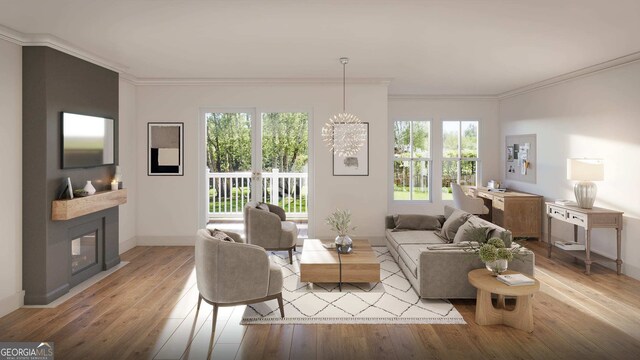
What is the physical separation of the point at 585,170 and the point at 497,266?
2.65 metres

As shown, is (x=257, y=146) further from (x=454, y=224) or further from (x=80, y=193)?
(x=454, y=224)

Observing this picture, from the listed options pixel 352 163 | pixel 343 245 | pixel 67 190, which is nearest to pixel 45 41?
pixel 67 190

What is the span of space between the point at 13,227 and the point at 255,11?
10.5 ft

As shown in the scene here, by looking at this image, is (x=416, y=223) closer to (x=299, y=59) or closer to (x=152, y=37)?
(x=299, y=59)

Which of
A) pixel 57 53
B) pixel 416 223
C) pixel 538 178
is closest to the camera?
pixel 57 53

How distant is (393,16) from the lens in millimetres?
3527

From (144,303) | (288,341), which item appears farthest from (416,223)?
(144,303)

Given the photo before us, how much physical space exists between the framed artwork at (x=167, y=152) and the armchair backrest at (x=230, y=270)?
339 centimetres

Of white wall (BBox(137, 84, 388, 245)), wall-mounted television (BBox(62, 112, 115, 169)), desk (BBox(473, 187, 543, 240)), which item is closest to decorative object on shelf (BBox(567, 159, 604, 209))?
desk (BBox(473, 187, 543, 240))

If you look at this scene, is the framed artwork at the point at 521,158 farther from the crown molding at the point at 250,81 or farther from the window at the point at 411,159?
the crown molding at the point at 250,81

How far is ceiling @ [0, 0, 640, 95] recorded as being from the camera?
333 centimetres

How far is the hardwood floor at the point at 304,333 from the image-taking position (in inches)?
122

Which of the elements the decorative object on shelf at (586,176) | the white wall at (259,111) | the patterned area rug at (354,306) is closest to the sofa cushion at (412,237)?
the patterned area rug at (354,306)

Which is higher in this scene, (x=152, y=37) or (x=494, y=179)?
(x=152, y=37)
